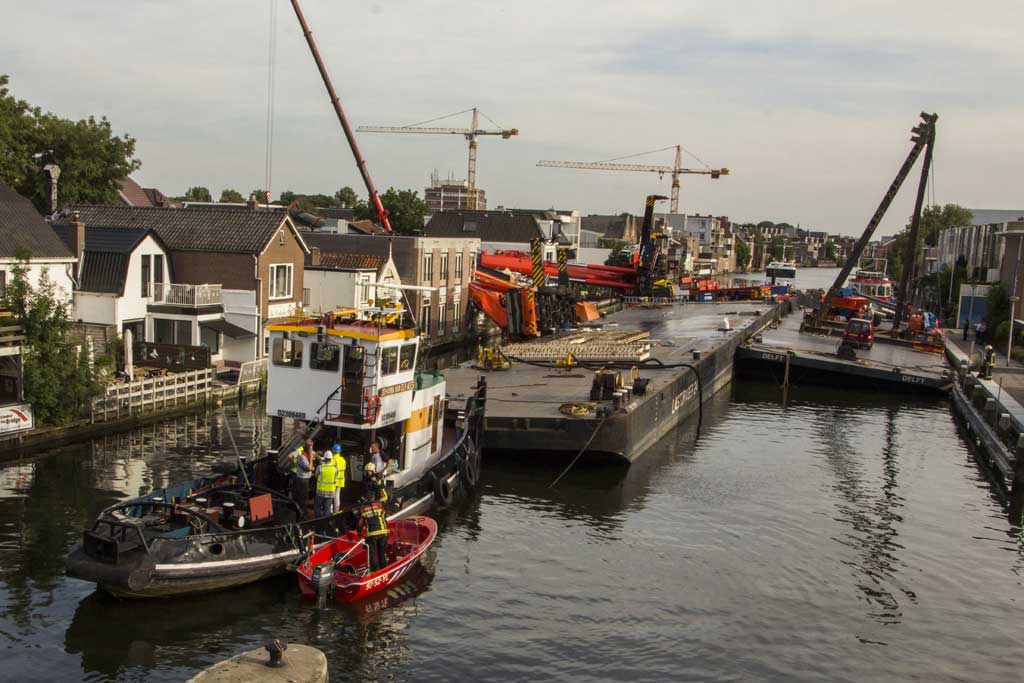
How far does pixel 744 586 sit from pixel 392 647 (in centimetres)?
802

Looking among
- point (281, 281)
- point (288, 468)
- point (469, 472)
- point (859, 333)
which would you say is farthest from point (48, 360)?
point (859, 333)

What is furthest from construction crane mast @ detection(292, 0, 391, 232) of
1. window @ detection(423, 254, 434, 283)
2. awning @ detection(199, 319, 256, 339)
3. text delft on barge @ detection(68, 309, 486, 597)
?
text delft on barge @ detection(68, 309, 486, 597)

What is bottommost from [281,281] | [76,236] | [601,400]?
[601,400]

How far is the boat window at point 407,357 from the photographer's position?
22469 millimetres

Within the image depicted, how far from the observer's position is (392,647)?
16.5 metres

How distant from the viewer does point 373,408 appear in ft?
70.1

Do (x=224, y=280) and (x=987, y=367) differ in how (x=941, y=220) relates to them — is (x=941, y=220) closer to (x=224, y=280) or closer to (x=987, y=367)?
(x=987, y=367)

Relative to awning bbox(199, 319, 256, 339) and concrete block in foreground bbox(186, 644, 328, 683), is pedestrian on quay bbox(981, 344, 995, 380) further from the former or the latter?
concrete block in foreground bbox(186, 644, 328, 683)

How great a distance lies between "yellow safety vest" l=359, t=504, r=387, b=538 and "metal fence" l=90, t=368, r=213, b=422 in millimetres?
16162

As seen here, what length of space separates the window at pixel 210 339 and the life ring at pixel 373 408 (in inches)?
844

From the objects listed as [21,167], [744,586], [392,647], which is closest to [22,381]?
[392,647]

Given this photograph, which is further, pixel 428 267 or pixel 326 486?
pixel 428 267

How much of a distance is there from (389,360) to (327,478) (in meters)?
3.87

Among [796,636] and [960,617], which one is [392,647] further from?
[960,617]
